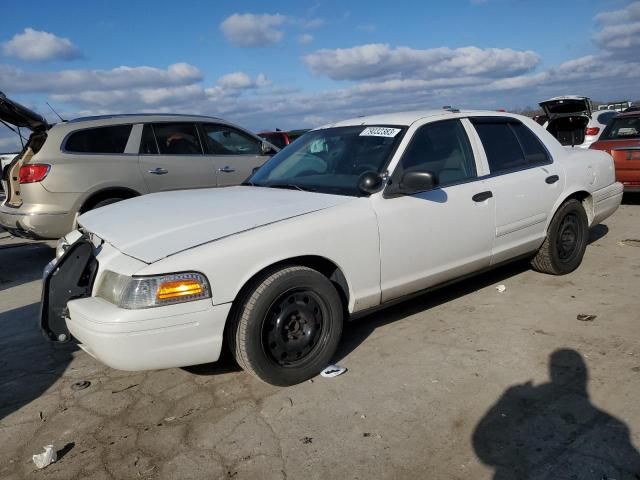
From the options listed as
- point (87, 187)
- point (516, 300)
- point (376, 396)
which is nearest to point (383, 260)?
point (376, 396)

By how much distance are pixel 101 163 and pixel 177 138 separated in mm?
1149

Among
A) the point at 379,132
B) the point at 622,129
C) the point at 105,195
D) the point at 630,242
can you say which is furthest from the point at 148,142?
the point at 622,129

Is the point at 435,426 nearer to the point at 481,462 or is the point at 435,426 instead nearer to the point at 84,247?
the point at 481,462

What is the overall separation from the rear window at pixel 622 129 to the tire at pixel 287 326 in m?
7.43

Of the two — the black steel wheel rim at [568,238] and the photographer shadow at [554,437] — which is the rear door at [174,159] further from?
the photographer shadow at [554,437]

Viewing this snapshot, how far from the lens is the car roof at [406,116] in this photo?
4.00 metres

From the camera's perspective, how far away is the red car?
8.19 m

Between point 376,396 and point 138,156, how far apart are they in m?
5.07

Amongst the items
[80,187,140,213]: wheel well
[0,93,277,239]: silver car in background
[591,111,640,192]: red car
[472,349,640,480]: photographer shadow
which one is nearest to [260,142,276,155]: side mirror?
[0,93,277,239]: silver car in background

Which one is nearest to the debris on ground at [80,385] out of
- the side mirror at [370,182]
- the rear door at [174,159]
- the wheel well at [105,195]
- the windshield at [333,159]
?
the windshield at [333,159]

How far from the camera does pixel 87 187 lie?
20.9 feet

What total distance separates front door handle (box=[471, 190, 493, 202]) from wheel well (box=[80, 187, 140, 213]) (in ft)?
14.8

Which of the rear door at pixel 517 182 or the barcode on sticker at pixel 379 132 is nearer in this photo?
the barcode on sticker at pixel 379 132

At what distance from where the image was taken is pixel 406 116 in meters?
4.09
